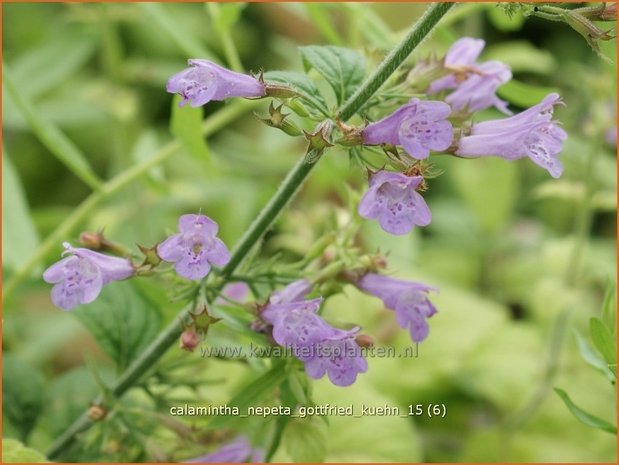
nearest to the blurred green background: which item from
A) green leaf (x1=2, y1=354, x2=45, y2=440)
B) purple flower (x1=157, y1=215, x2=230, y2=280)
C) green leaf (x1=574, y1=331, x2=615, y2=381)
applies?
green leaf (x1=2, y1=354, x2=45, y2=440)

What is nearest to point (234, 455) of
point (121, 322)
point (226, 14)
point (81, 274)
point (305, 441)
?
point (305, 441)

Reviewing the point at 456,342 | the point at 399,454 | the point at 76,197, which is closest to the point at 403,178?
the point at 399,454

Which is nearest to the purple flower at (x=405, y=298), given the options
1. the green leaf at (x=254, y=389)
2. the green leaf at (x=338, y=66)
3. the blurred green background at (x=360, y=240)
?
the blurred green background at (x=360, y=240)

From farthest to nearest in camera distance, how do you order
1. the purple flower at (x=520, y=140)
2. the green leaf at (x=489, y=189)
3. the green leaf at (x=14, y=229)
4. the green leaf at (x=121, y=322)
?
the green leaf at (x=489, y=189), the green leaf at (x=14, y=229), the green leaf at (x=121, y=322), the purple flower at (x=520, y=140)

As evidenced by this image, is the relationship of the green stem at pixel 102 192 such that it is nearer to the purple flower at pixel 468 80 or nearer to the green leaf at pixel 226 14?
the green leaf at pixel 226 14

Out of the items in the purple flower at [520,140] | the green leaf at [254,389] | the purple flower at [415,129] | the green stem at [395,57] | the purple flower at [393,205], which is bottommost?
the green leaf at [254,389]

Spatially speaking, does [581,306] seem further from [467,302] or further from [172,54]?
[172,54]

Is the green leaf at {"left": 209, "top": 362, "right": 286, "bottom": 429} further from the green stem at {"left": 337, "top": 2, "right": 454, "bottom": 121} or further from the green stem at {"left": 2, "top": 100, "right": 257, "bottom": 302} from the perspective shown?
the green stem at {"left": 2, "top": 100, "right": 257, "bottom": 302}
